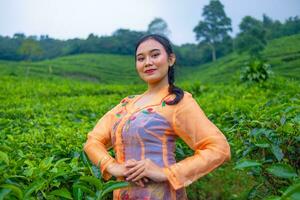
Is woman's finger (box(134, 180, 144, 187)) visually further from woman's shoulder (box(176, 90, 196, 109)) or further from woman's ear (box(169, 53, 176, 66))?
woman's ear (box(169, 53, 176, 66))

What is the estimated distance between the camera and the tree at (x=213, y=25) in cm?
4638

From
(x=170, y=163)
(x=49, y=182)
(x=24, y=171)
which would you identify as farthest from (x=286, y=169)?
(x=24, y=171)

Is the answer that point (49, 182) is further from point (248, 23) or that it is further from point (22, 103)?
point (248, 23)

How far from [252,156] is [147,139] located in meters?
0.79

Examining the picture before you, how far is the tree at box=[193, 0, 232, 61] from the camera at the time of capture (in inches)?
1826

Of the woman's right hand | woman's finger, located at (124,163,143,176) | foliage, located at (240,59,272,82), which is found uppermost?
woman's finger, located at (124,163,143,176)

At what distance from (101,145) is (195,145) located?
433 mm

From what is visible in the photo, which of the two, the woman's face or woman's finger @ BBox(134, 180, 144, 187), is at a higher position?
the woman's face

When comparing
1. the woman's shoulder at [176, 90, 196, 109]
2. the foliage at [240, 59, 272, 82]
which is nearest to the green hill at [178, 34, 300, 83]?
the foliage at [240, 59, 272, 82]

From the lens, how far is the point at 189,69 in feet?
135

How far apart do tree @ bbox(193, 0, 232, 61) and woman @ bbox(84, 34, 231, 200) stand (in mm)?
45116

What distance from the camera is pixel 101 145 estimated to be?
1812mm

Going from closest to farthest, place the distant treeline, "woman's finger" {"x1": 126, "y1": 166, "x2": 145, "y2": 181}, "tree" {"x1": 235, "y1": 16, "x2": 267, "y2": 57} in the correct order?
"woman's finger" {"x1": 126, "y1": 166, "x2": 145, "y2": 181} < "tree" {"x1": 235, "y1": 16, "x2": 267, "y2": 57} < the distant treeline

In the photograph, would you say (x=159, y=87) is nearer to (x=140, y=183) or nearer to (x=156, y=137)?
(x=156, y=137)
